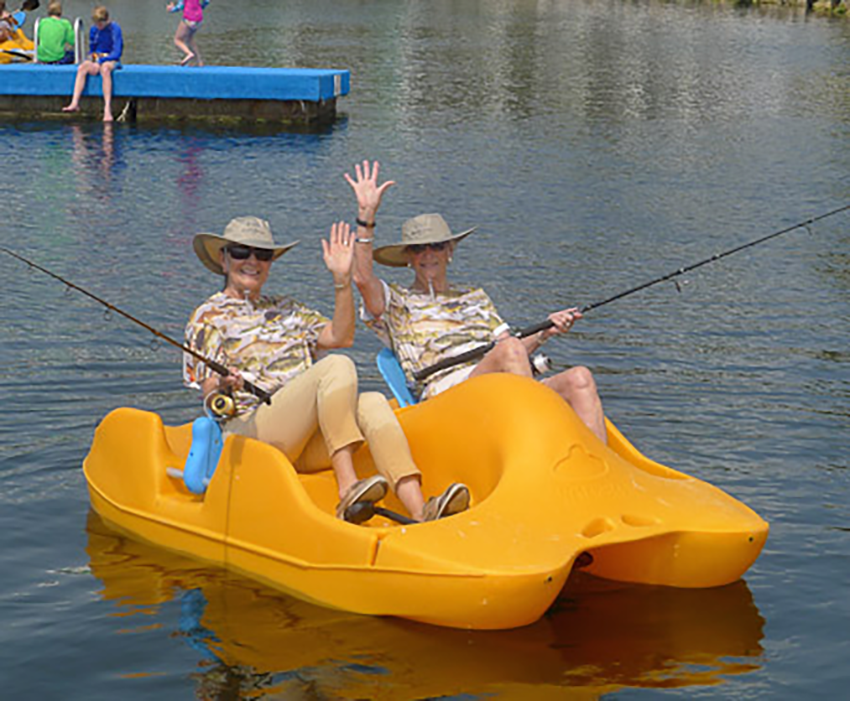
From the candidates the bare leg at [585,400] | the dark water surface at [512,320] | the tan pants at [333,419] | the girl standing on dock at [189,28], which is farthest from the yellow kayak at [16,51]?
the bare leg at [585,400]

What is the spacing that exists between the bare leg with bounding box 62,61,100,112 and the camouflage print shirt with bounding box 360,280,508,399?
51.5 ft

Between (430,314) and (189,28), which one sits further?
(189,28)

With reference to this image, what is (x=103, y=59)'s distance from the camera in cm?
2256

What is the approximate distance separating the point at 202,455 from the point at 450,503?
115cm

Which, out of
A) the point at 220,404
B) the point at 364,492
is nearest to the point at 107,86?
the point at 220,404

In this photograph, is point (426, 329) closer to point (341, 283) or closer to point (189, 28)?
point (341, 283)

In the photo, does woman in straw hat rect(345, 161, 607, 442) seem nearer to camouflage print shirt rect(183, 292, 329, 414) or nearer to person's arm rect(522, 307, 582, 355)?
person's arm rect(522, 307, 582, 355)

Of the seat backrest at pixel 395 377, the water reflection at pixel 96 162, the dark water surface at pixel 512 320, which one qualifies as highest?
the seat backrest at pixel 395 377

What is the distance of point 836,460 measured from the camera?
890cm

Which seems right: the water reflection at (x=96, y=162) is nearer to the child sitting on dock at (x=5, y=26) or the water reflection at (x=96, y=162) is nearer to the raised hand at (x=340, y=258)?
the child sitting on dock at (x=5, y=26)

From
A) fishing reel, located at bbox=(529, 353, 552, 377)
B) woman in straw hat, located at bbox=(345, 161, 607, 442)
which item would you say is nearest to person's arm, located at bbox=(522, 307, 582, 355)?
woman in straw hat, located at bbox=(345, 161, 607, 442)

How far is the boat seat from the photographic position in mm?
6988

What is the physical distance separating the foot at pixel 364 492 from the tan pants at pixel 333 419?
17 cm

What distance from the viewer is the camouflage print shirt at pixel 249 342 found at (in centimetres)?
723
